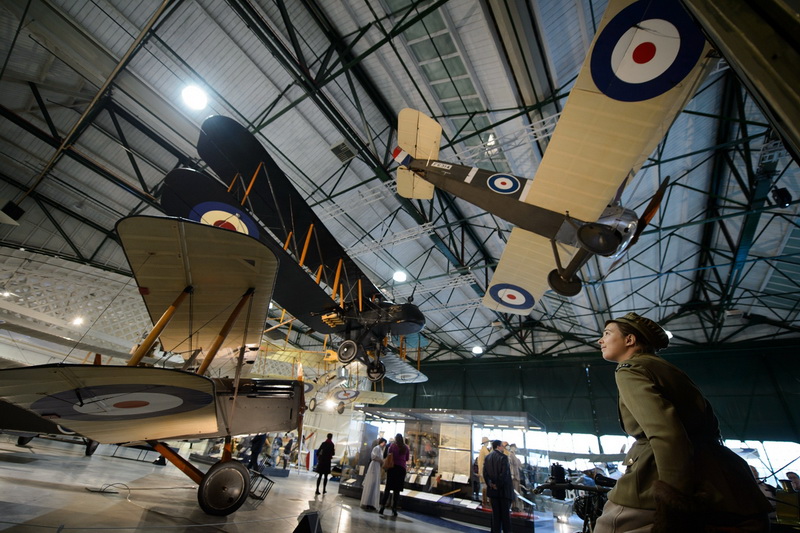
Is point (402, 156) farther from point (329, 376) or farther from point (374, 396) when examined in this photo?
point (374, 396)

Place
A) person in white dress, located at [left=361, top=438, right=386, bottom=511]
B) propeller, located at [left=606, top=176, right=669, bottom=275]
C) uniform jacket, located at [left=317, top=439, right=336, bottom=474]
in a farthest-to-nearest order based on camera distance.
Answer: uniform jacket, located at [left=317, top=439, right=336, bottom=474]
person in white dress, located at [left=361, top=438, right=386, bottom=511]
propeller, located at [left=606, top=176, right=669, bottom=275]

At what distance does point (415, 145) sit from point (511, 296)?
140 inches

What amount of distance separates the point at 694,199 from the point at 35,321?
17619 mm

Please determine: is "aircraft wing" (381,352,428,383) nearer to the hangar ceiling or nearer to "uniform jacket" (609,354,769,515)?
the hangar ceiling

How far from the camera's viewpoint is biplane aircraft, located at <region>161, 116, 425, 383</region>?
191 inches

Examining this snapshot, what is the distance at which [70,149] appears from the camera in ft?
25.4

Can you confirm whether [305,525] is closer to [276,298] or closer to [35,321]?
[276,298]

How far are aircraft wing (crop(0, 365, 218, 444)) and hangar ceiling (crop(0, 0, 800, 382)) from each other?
4.53 meters

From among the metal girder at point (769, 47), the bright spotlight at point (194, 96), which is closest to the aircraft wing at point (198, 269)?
the metal girder at point (769, 47)

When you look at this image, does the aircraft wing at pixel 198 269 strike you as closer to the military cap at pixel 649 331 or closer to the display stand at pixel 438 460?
the military cap at pixel 649 331

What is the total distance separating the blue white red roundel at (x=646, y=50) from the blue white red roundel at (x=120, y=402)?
525cm

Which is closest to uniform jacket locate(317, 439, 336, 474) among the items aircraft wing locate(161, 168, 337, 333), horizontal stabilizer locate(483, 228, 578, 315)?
aircraft wing locate(161, 168, 337, 333)

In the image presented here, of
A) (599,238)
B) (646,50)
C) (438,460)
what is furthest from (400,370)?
(646,50)

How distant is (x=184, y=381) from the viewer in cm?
234
